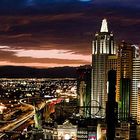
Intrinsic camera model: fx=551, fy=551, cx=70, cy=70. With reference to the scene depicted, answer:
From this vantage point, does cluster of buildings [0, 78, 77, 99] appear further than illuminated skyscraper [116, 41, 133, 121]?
Yes

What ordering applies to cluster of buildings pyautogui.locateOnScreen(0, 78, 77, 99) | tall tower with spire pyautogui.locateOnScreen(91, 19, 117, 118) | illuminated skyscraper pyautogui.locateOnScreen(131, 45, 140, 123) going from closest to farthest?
illuminated skyscraper pyautogui.locateOnScreen(131, 45, 140, 123)
tall tower with spire pyautogui.locateOnScreen(91, 19, 117, 118)
cluster of buildings pyautogui.locateOnScreen(0, 78, 77, 99)

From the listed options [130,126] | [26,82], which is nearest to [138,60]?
[130,126]

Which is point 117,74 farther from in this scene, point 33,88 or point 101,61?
point 33,88

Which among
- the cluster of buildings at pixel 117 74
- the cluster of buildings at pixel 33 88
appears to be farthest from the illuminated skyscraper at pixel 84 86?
the cluster of buildings at pixel 33 88

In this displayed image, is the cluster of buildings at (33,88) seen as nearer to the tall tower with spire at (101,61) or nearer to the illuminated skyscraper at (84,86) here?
the illuminated skyscraper at (84,86)

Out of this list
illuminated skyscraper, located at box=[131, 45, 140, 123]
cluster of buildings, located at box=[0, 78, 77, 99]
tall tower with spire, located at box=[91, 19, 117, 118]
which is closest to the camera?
illuminated skyscraper, located at box=[131, 45, 140, 123]

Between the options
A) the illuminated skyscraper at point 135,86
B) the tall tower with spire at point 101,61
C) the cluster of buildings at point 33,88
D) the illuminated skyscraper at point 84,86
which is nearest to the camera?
the illuminated skyscraper at point 135,86

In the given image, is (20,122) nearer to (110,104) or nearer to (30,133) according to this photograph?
(30,133)

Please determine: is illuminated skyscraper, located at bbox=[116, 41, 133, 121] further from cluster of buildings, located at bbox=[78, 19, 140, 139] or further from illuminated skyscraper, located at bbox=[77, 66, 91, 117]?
illuminated skyscraper, located at bbox=[77, 66, 91, 117]

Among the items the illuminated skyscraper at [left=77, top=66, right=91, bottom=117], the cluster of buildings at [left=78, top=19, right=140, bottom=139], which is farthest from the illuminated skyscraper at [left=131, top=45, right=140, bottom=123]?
the illuminated skyscraper at [left=77, top=66, right=91, bottom=117]
